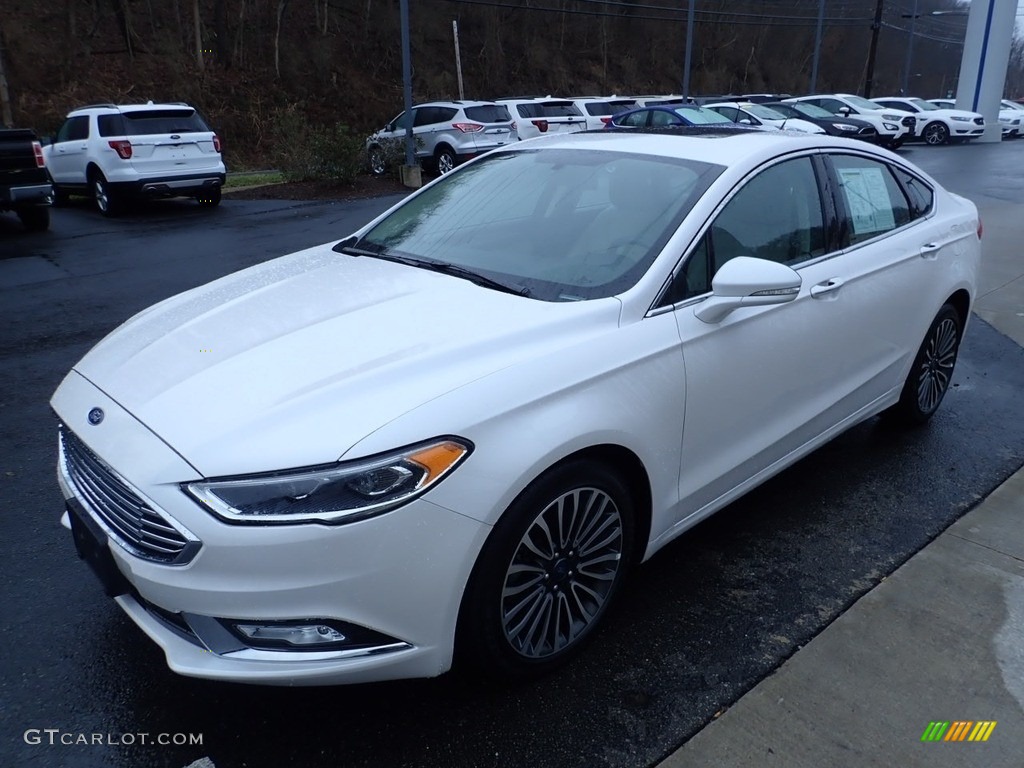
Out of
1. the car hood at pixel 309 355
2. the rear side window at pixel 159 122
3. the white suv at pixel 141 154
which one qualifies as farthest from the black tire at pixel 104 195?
the car hood at pixel 309 355

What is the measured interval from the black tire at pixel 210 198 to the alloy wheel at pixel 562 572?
518 inches

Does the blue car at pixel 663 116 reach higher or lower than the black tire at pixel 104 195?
higher

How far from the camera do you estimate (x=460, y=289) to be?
3076 mm

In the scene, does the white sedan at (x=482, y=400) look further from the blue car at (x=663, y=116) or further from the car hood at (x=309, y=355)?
the blue car at (x=663, y=116)

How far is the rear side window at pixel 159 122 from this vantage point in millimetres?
13453

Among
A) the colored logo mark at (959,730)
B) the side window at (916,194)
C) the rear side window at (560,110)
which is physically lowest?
the colored logo mark at (959,730)

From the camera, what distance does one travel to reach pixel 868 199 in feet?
13.5

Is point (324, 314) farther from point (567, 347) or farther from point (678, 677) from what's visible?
point (678, 677)

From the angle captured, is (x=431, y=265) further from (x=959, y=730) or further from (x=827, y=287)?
(x=959, y=730)

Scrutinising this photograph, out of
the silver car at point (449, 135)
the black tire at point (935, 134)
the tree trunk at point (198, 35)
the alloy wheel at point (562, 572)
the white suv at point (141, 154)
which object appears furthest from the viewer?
the tree trunk at point (198, 35)

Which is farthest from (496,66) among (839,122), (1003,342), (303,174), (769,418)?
(769,418)

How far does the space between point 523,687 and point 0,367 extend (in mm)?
4964

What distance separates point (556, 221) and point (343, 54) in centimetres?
3636

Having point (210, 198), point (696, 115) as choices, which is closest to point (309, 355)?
point (210, 198)
